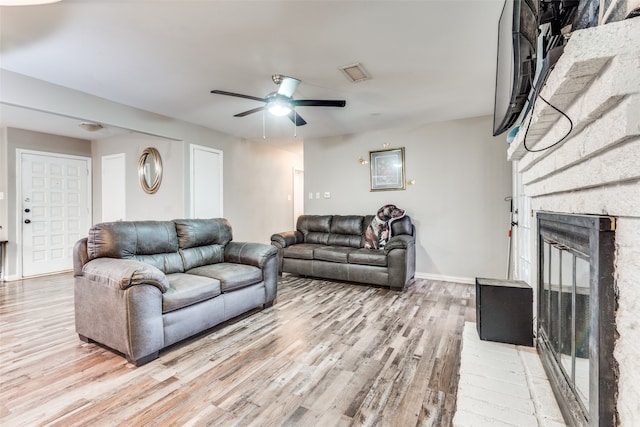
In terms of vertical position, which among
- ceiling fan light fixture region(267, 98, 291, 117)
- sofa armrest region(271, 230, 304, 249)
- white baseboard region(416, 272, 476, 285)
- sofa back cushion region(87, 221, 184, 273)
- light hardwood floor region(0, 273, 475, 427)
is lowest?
light hardwood floor region(0, 273, 475, 427)

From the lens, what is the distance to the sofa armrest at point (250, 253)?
2.97m

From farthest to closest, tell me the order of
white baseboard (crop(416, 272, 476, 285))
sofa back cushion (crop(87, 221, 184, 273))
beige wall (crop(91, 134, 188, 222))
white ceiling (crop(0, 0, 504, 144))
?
1. beige wall (crop(91, 134, 188, 222))
2. white baseboard (crop(416, 272, 476, 285))
3. sofa back cushion (crop(87, 221, 184, 273))
4. white ceiling (crop(0, 0, 504, 144))

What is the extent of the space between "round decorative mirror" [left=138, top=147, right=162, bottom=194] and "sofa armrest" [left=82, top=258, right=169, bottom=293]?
8.86ft

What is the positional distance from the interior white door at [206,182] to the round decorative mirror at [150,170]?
599 mm

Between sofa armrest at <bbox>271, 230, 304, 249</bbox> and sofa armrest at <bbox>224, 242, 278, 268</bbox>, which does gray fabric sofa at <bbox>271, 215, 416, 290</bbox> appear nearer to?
sofa armrest at <bbox>271, 230, 304, 249</bbox>

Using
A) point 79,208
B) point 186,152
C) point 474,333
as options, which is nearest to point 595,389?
point 474,333

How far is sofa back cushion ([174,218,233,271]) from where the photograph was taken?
2.96m

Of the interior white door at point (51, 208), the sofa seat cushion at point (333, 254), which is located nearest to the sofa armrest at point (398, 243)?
the sofa seat cushion at point (333, 254)

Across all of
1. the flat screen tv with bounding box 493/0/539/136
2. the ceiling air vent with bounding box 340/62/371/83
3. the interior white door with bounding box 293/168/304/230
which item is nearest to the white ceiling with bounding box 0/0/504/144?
the ceiling air vent with bounding box 340/62/371/83

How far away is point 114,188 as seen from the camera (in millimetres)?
5203

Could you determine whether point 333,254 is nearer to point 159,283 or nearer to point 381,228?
point 381,228

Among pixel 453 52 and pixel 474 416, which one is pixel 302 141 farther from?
pixel 474 416

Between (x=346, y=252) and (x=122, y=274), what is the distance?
266 cm

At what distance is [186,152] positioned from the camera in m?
4.37
